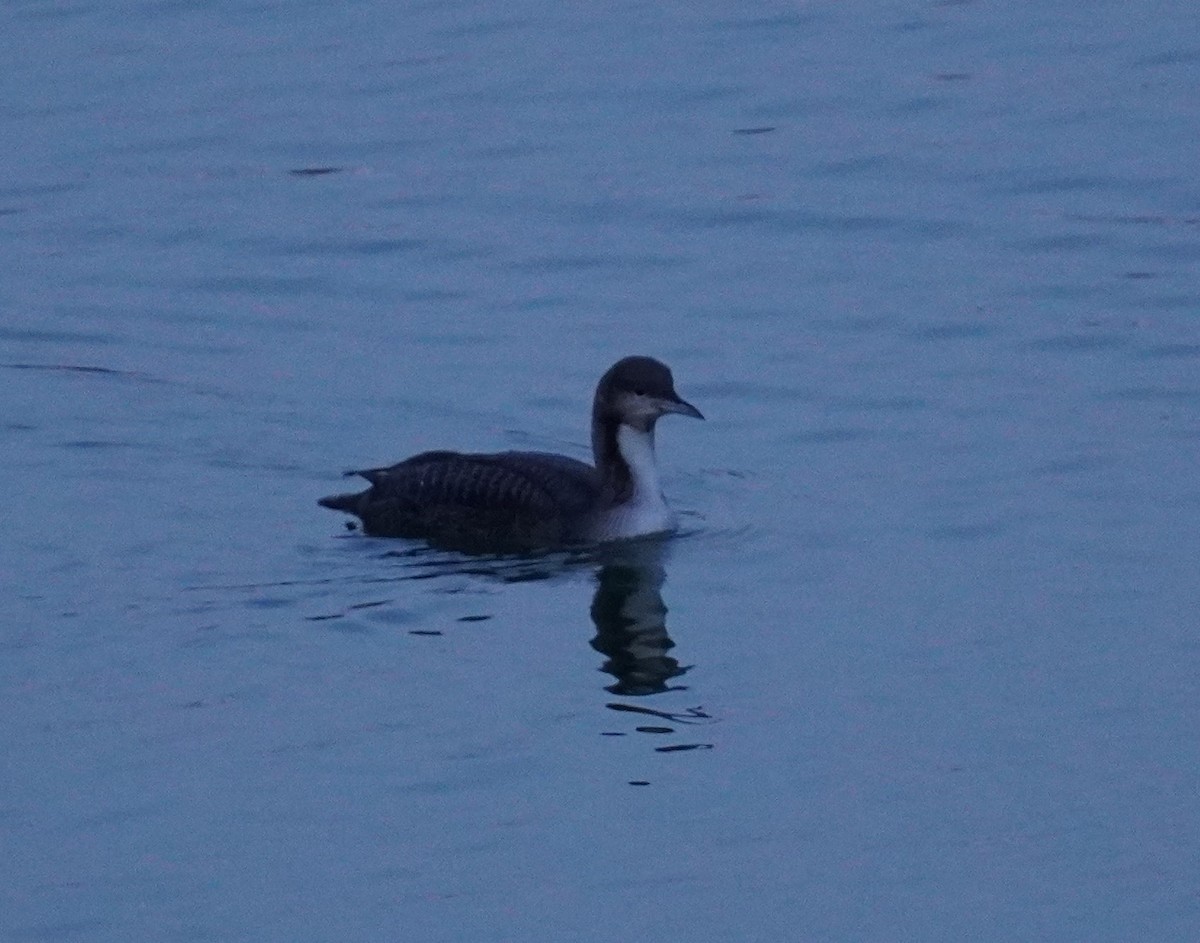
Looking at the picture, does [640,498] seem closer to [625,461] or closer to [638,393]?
[625,461]

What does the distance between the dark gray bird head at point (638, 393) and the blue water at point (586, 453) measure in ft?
1.91

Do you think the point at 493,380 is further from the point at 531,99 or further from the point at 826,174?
the point at 531,99

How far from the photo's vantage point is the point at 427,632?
12.4 m

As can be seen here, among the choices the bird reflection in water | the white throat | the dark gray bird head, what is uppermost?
the dark gray bird head

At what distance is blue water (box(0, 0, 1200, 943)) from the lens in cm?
1010

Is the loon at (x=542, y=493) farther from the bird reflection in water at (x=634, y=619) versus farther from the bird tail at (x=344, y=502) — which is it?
the bird reflection in water at (x=634, y=619)

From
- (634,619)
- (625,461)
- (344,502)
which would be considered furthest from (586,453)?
(634,619)

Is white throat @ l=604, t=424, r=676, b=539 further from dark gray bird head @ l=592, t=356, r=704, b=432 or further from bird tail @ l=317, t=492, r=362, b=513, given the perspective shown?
bird tail @ l=317, t=492, r=362, b=513

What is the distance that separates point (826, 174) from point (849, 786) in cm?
876

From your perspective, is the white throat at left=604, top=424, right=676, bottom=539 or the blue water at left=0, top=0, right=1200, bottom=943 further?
the white throat at left=604, top=424, right=676, bottom=539

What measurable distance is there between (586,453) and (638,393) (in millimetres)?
1304

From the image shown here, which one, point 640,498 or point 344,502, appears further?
point 344,502

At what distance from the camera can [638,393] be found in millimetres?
13812

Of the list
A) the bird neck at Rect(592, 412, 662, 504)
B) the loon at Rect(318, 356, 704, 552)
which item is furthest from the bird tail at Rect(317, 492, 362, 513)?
the bird neck at Rect(592, 412, 662, 504)
